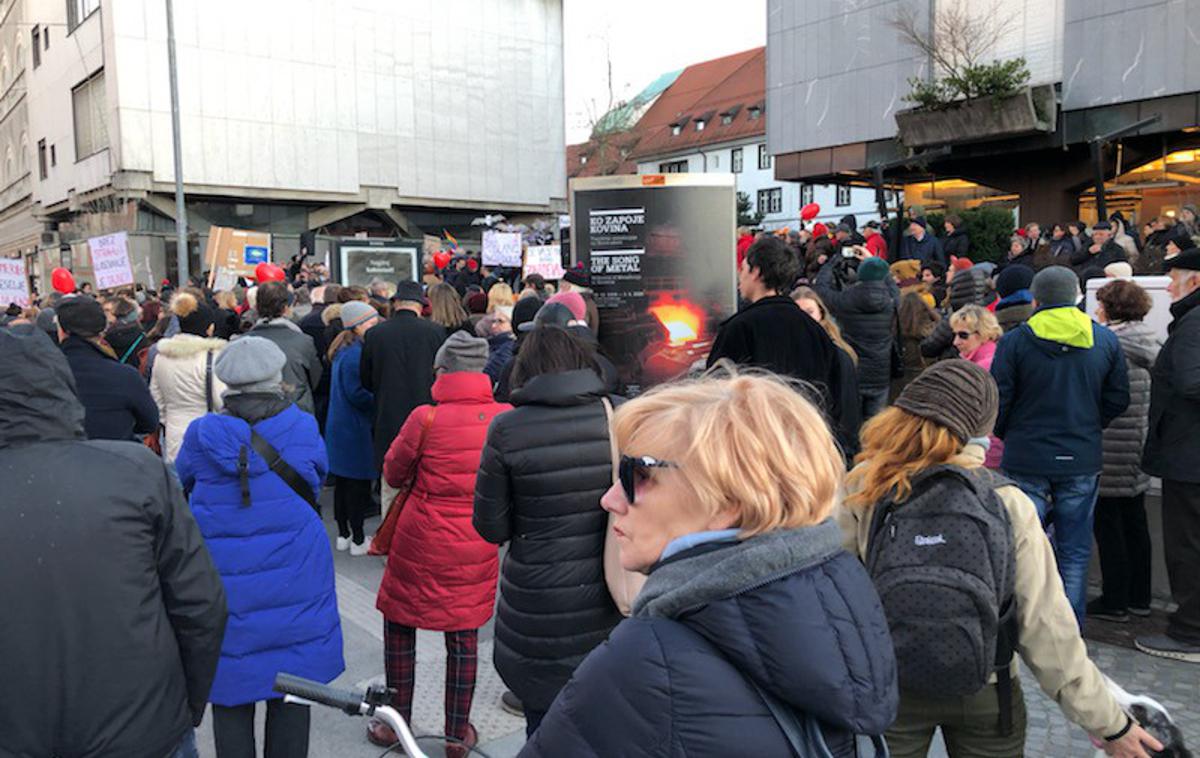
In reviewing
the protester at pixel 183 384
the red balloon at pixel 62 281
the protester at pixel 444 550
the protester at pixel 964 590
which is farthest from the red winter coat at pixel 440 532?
the red balloon at pixel 62 281

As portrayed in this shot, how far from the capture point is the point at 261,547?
10.9 ft

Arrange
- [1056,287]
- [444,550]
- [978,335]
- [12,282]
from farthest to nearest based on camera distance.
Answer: [12,282] → [978,335] → [1056,287] → [444,550]

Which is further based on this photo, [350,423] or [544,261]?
[544,261]

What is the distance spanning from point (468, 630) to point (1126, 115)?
21096 mm

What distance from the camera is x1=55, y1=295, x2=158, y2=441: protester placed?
205 inches

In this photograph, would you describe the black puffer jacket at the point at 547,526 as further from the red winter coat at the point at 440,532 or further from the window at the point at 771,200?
the window at the point at 771,200

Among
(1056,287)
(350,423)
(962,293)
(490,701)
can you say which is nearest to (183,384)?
(350,423)

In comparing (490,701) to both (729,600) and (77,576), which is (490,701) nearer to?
(77,576)

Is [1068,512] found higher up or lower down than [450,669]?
higher up

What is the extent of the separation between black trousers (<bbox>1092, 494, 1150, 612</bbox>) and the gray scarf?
5095 millimetres

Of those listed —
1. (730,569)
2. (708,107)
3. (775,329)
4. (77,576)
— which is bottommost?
(77,576)

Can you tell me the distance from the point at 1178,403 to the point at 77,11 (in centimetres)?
3894

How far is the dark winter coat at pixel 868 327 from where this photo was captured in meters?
8.07

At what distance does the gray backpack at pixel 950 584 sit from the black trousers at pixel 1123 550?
11.7 feet
